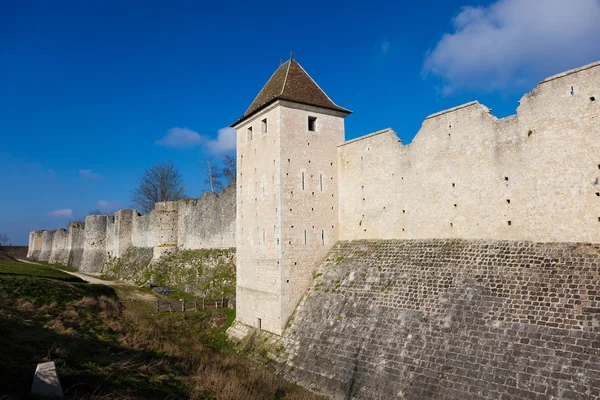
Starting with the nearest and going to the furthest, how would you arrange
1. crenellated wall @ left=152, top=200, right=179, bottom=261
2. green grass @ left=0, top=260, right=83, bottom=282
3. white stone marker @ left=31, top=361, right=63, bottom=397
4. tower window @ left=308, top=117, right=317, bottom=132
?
white stone marker @ left=31, top=361, right=63, bottom=397 < tower window @ left=308, top=117, right=317, bottom=132 < green grass @ left=0, top=260, right=83, bottom=282 < crenellated wall @ left=152, top=200, right=179, bottom=261

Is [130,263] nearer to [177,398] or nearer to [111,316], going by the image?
[111,316]

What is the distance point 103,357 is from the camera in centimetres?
873

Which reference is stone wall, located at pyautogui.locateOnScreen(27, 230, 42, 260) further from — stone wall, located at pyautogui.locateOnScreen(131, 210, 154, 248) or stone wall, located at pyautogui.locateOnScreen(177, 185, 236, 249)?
stone wall, located at pyautogui.locateOnScreen(177, 185, 236, 249)

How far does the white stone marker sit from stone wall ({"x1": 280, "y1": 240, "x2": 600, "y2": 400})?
6.46m

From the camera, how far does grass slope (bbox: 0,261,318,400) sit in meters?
7.08

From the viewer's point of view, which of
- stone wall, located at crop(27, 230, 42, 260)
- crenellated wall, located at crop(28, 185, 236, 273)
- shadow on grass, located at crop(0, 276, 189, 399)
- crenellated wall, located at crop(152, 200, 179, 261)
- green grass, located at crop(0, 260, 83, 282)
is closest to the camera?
shadow on grass, located at crop(0, 276, 189, 399)

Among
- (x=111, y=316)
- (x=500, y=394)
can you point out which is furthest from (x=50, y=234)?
(x=500, y=394)

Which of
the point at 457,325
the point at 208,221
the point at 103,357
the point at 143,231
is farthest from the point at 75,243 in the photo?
the point at 457,325

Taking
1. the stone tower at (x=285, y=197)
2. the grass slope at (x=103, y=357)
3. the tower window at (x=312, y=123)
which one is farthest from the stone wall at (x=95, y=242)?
the tower window at (x=312, y=123)

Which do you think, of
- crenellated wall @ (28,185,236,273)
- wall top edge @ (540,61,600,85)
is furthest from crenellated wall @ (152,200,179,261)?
wall top edge @ (540,61,600,85)

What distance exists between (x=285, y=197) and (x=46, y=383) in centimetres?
953

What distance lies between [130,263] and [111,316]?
2073 cm

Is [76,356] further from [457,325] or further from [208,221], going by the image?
[208,221]

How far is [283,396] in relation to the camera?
396 inches
